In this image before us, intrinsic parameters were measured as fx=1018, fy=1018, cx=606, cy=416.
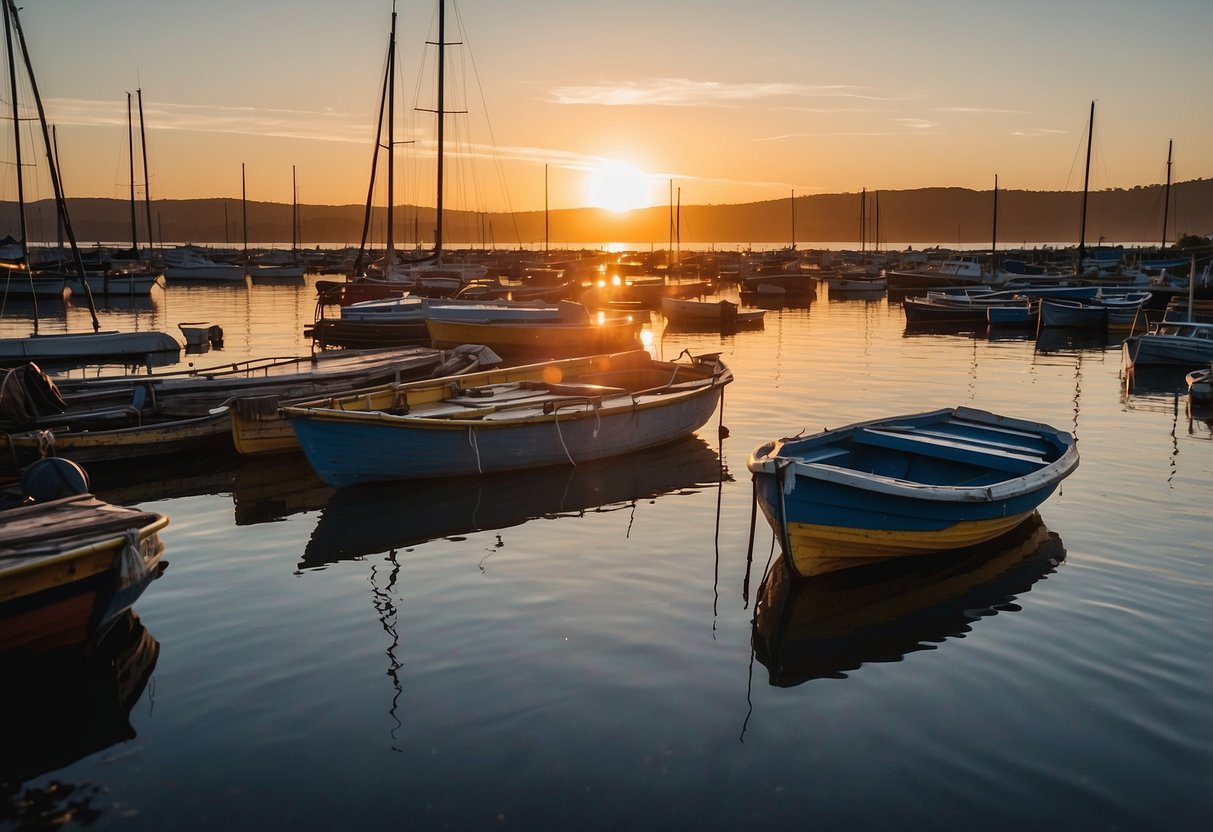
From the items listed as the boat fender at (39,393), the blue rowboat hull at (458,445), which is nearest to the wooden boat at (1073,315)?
the blue rowboat hull at (458,445)

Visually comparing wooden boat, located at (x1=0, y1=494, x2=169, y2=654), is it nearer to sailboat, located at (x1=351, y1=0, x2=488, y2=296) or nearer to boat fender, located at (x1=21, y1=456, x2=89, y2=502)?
boat fender, located at (x1=21, y1=456, x2=89, y2=502)

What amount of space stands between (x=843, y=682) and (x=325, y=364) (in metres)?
15.1

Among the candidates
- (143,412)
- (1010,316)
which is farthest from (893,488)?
(1010,316)

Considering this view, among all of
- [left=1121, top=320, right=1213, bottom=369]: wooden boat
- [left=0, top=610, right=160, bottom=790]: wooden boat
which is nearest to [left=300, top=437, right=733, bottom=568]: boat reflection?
[left=0, top=610, right=160, bottom=790]: wooden boat

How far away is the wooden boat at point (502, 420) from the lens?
13.9 metres

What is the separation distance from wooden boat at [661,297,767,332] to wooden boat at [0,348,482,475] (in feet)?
87.0

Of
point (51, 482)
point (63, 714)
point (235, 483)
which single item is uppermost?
point (51, 482)

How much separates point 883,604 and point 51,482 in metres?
8.59

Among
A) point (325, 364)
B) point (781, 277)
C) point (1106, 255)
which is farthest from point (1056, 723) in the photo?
point (1106, 255)

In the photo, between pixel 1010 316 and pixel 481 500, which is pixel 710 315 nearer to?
pixel 1010 316

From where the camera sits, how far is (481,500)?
46.3 ft

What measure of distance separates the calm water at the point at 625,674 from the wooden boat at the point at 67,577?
623 millimetres

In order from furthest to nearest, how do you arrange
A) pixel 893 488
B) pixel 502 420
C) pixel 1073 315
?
pixel 1073 315, pixel 502 420, pixel 893 488

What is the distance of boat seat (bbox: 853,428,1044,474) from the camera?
11.7 meters
